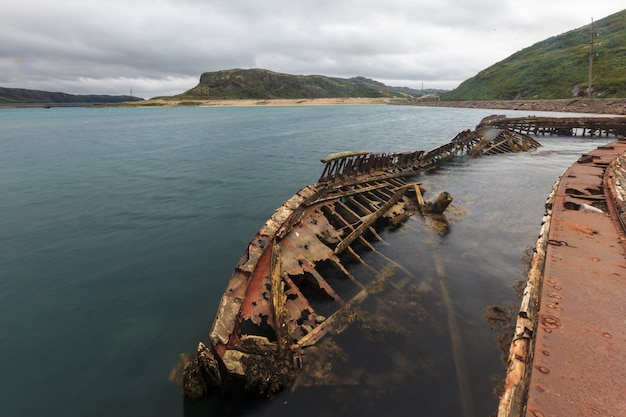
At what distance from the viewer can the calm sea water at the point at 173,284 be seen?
6898 millimetres

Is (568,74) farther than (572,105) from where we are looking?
Yes

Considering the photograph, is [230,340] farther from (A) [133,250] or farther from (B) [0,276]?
(B) [0,276]

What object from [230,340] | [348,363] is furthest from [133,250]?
[348,363]

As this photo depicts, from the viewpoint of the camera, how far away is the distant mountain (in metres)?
81.9

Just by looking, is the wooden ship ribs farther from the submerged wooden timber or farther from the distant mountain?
the distant mountain

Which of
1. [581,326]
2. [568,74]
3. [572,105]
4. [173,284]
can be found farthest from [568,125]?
[568,74]

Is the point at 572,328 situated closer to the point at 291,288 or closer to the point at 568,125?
the point at 291,288

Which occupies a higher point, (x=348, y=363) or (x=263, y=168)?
(x=263, y=168)

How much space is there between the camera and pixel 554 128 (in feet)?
164

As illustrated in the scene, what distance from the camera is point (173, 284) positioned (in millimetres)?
11391

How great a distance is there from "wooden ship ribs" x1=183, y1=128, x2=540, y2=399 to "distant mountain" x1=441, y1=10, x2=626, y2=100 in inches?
3710

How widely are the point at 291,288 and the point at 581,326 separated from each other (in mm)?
6097

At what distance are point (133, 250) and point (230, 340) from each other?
32.8 feet

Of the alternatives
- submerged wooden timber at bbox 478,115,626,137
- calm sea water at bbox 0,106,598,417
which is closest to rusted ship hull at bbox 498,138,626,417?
calm sea water at bbox 0,106,598,417
